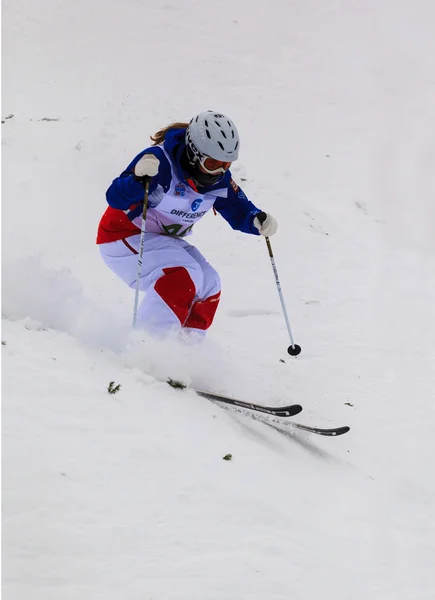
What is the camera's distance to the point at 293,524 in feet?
8.75

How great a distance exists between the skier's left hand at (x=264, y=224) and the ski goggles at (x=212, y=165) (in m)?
0.57

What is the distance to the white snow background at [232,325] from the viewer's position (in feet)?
7.43

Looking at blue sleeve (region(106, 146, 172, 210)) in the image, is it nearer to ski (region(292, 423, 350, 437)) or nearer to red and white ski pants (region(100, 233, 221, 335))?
red and white ski pants (region(100, 233, 221, 335))

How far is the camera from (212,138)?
390cm

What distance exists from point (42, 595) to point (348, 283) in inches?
221

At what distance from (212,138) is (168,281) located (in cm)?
100

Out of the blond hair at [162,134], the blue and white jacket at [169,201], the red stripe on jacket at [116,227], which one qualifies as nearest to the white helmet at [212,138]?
the blue and white jacket at [169,201]

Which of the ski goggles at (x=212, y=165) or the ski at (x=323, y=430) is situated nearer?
the ski at (x=323, y=430)

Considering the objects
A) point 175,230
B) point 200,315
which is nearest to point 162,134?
point 175,230

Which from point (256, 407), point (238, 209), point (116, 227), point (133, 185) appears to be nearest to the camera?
point (256, 407)

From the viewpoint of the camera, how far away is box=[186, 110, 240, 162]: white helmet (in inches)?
153

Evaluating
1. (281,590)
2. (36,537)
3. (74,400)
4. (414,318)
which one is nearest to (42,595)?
(36,537)

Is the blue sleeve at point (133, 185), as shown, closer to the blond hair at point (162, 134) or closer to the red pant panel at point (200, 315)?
the blond hair at point (162, 134)

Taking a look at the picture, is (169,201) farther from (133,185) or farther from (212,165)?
(212,165)
